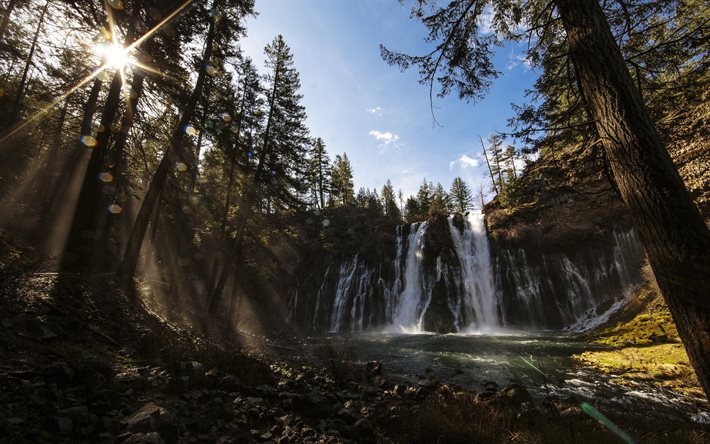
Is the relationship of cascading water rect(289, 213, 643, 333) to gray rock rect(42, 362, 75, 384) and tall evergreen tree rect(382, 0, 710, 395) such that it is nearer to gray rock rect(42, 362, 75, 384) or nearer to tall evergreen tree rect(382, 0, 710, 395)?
tall evergreen tree rect(382, 0, 710, 395)

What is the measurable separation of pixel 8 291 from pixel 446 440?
7.16 m

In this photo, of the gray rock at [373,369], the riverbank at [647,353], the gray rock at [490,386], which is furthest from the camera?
the gray rock at [373,369]

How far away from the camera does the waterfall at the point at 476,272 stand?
27000 mm

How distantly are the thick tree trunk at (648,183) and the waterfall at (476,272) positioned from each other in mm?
25713

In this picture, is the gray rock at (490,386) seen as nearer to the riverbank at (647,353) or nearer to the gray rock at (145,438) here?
the riverbank at (647,353)

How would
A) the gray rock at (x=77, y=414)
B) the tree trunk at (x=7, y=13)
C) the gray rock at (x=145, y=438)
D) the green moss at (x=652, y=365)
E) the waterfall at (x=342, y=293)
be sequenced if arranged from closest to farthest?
the gray rock at (x=145, y=438)
the gray rock at (x=77, y=414)
the green moss at (x=652, y=365)
the tree trunk at (x=7, y=13)
the waterfall at (x=342, y=293)

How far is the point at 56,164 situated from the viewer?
22969 mm

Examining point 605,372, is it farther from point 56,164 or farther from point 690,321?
point 56,164

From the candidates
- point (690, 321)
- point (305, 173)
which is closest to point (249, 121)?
point (305, 173)

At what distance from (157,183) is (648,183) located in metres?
12.4

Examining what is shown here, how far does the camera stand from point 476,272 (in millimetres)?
29312

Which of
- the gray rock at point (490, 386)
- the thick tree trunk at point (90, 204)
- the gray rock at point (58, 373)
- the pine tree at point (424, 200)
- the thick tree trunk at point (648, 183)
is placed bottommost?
the gray rock at point (490, 386)

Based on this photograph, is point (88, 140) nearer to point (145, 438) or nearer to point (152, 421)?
point (152, 421)

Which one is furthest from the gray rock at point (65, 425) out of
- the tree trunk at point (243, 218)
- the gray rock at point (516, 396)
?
the tree trunk at point (243, 218)
